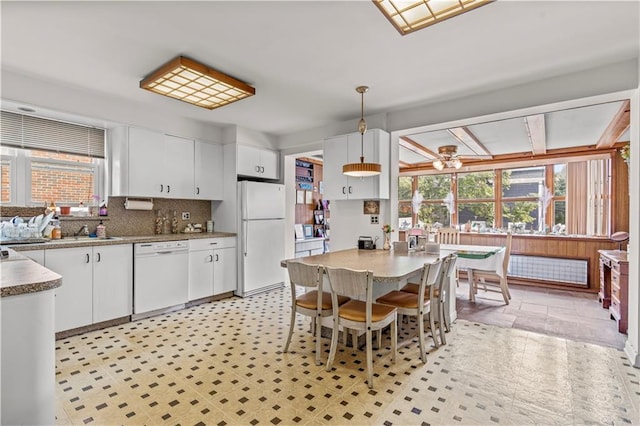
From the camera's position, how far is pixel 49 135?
367 centimetres

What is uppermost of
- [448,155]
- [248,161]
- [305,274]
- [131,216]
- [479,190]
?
[448,155]

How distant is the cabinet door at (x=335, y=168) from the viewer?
4.33 m

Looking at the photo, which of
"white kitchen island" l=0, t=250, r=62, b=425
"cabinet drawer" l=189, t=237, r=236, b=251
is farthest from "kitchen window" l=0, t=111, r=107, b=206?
"white kitchen island" l=0, t=250, r=62, b=425

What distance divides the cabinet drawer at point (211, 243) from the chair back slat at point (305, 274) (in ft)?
7.02

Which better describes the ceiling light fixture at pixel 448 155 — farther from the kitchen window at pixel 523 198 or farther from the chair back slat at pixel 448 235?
the kitchen window at pixel 523 198

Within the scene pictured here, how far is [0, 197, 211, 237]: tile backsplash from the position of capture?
11.8 feet

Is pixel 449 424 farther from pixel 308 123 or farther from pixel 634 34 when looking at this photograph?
pixel 308 123

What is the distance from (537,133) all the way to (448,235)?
2.06m

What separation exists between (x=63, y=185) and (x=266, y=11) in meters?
3.33

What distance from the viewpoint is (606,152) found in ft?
18.3

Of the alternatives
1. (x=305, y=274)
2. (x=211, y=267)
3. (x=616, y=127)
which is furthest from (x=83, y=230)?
(x=616, y=127)

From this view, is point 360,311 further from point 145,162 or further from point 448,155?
point 448,155

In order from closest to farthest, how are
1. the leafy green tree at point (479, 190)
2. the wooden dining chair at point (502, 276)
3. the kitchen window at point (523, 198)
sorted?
the wooden dining chair at point (502, 276)
the kitchen window at point (523, 198)
the leafy green tree at point (479, 190)

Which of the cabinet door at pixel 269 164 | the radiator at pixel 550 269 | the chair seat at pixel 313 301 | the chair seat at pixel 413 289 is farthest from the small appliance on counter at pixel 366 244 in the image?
the radiator at pixel 550 269
